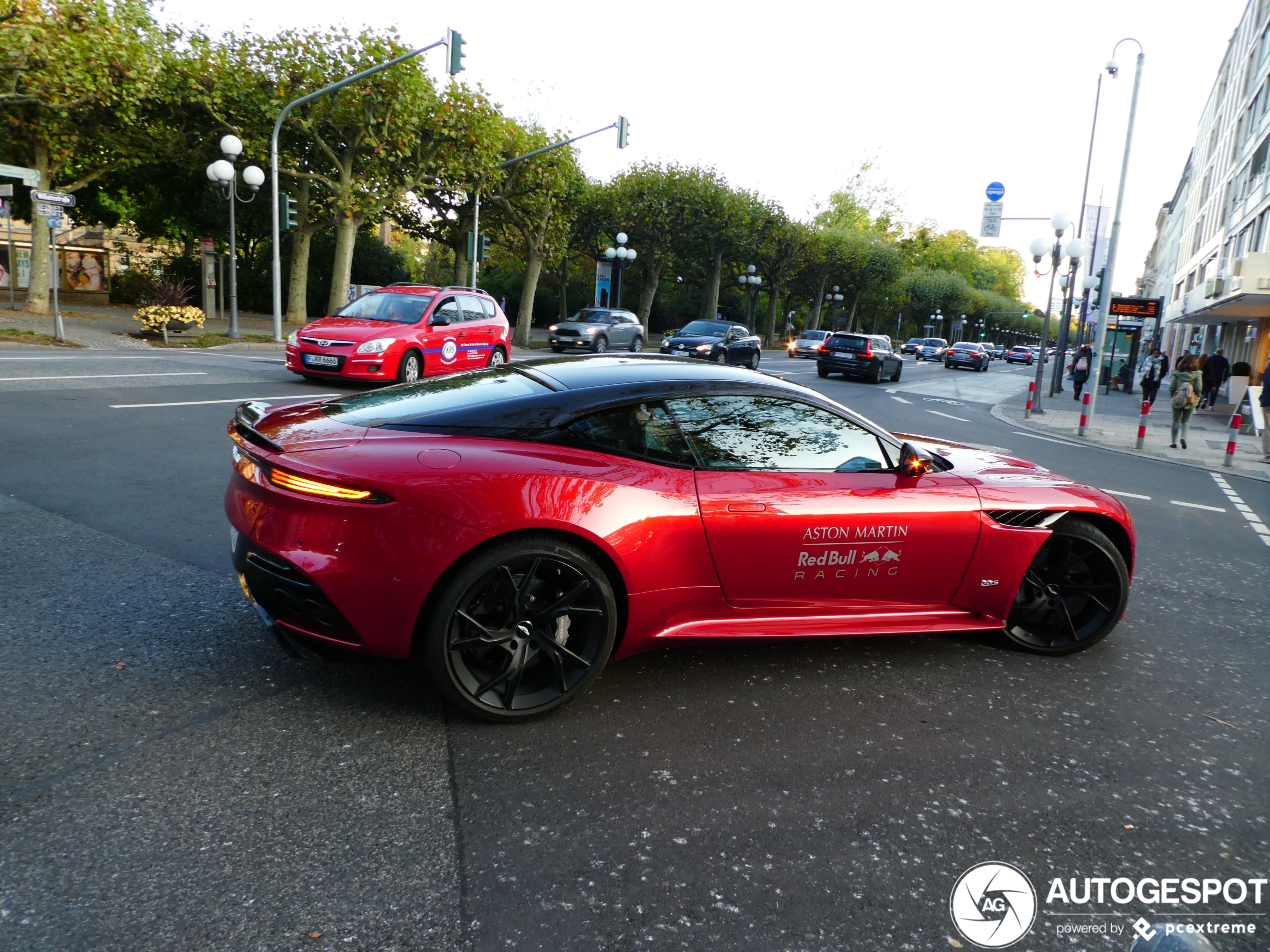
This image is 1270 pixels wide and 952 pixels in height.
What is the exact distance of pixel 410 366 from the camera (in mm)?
14336


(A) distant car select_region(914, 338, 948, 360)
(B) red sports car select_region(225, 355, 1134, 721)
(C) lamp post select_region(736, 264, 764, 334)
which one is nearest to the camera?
(B) red sports car select_region(225, 355, 1134, 721)

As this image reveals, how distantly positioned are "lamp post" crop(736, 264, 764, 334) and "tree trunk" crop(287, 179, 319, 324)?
26.4 m

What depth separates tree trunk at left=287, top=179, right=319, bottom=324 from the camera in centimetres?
3089

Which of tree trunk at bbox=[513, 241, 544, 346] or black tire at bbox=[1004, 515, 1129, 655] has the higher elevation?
tree trunk at bbox=[513, 241, 544, 346]

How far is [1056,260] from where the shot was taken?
23.1 meters

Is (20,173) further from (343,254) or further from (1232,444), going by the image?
(1232,444)

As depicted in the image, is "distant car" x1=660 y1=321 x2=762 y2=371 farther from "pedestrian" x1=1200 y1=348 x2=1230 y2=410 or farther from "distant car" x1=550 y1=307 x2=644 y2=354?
"pedestrian" x1=1200 y1=348 x2=1230 y2=410

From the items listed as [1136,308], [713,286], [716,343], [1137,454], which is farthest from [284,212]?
[713,286]

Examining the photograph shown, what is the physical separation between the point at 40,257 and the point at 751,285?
38.3 m

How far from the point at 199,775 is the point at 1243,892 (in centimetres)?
313

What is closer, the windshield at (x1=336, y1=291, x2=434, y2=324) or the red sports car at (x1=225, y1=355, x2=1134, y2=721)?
the red sports car at (x1=225, y1=355, x2=1134, y2=721)

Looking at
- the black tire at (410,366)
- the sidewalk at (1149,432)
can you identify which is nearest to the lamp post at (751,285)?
the sidewalk at (1149,432)

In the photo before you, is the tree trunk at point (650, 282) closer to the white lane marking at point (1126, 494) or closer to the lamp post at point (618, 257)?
the lamp post at point (618, 257)

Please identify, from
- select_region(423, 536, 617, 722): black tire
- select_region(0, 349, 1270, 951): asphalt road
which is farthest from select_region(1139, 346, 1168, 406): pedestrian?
select_region(423, 536, 617, 722): black tire
